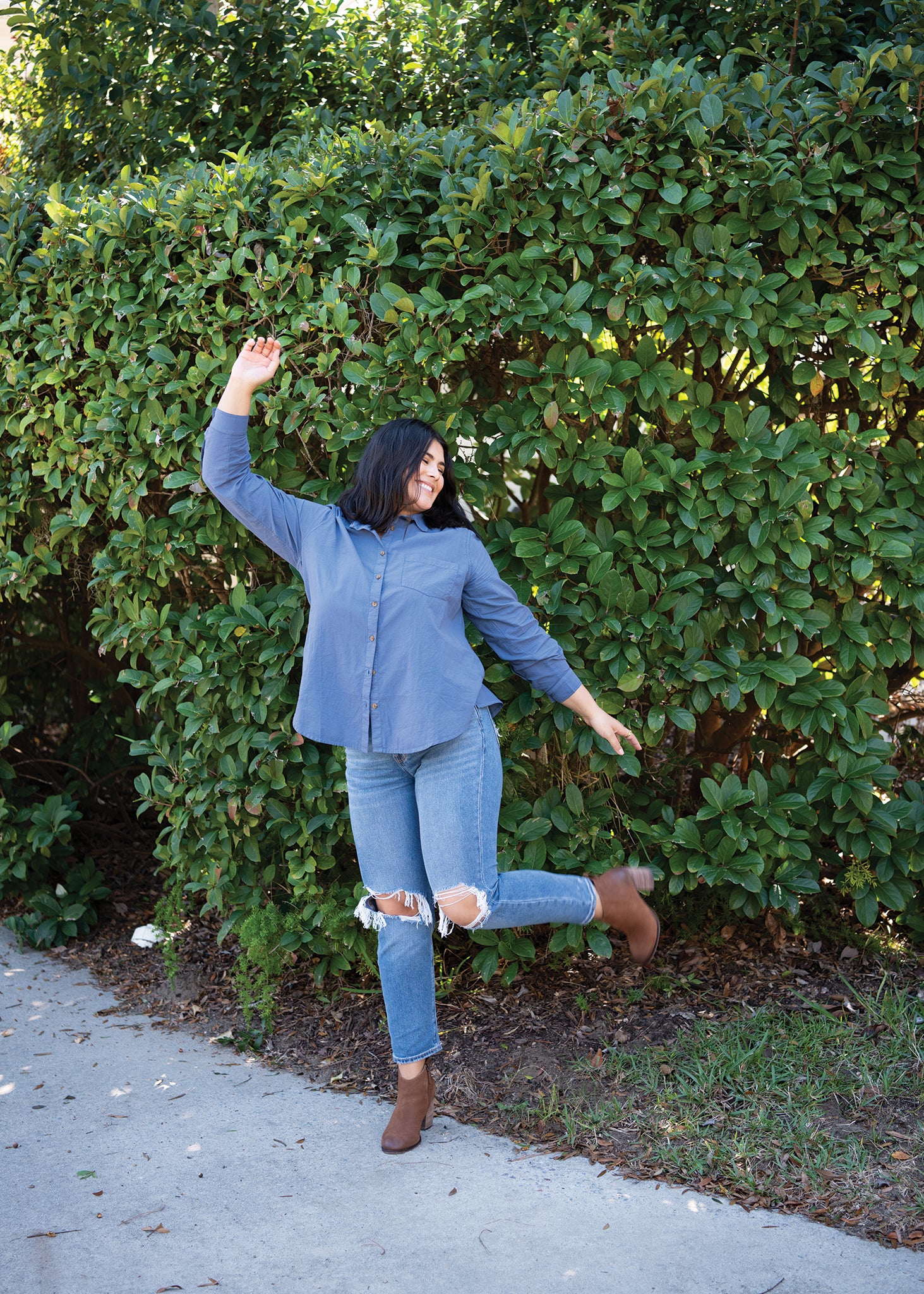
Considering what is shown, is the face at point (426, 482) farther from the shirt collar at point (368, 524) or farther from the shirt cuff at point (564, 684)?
the shirt cuff at point (564, 684)

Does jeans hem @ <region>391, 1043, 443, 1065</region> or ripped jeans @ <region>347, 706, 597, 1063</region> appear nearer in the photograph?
ripped jeans @ <region>347, 706, 597, 1063</region>

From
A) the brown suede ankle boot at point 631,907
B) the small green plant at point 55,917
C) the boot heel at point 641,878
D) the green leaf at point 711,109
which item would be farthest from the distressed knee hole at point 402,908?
the green leaf at point 711,109

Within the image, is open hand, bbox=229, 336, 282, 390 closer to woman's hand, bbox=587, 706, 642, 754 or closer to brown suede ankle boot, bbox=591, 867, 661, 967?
woman's hand, bbox=587, 706, 642, 754

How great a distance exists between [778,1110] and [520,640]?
4.77 feet

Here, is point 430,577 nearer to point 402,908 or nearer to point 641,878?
point 402,908

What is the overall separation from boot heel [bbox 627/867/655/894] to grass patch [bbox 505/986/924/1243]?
0.55 metres

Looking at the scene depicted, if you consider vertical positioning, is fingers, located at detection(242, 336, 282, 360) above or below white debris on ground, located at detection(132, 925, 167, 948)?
above

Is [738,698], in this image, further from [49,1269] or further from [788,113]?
[49,1269]

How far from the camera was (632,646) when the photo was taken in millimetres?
3293

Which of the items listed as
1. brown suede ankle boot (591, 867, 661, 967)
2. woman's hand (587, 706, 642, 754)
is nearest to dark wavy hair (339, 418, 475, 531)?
woman's hand (587, 706, 642, 754)

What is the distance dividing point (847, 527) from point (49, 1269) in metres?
2.87

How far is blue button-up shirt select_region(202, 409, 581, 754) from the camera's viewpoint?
274cm

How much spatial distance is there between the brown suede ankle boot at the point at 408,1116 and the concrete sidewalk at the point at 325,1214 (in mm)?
35

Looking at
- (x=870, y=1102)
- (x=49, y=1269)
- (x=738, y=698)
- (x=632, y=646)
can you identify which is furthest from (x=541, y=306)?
(x=49, y=1269)
